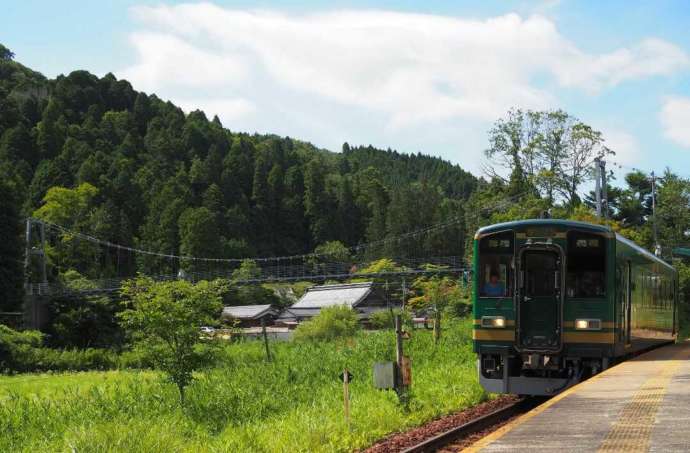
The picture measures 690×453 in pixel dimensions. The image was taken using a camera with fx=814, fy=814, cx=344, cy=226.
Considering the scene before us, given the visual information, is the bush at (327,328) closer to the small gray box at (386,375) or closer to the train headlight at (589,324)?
the small gray box at (386,375)

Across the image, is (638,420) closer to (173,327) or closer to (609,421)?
(609,421)

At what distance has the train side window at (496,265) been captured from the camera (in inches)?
519

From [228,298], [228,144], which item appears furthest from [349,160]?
[228,298]

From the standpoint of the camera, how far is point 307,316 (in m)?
74.0

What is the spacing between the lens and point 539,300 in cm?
1309

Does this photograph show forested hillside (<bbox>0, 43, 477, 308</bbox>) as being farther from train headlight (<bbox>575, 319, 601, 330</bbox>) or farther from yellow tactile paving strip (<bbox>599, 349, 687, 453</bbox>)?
yellow tactile paving strip (<bbox>599, 349, 687, 453</bbox>)

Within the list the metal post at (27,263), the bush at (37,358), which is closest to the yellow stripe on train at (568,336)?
the bush at (37,358)

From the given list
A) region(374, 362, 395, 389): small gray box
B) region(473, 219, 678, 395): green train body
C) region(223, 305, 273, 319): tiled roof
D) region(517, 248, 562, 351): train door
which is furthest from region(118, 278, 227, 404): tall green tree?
region(223, 305, 273, 319): tiled roof

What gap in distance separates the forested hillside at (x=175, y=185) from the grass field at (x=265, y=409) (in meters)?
65.0

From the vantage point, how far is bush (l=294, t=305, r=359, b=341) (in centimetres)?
4491

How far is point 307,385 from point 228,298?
64152mm

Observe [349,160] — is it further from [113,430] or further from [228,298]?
[113,430]

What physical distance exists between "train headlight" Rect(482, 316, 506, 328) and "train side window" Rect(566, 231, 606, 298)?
111cm

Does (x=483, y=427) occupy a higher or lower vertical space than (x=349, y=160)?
lower
